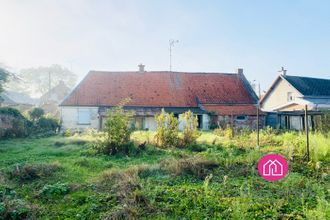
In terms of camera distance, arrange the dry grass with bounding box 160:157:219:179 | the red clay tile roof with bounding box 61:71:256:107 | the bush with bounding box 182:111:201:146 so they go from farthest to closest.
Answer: the red clay tile roof with bounding box 61:71:256:107
the bush with bounding box 182:111:201:146
the dry grass with bounding box 160:157:219:179

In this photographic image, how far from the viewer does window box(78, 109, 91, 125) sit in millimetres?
26953

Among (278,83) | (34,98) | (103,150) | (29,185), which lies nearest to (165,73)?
(278,83)

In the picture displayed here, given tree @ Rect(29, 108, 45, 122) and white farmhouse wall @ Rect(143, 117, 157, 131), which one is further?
white farmhouse wall @ Rect(143, 117, 157, 131)

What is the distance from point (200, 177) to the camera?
7363 millimetres

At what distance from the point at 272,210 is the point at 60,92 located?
168 feet

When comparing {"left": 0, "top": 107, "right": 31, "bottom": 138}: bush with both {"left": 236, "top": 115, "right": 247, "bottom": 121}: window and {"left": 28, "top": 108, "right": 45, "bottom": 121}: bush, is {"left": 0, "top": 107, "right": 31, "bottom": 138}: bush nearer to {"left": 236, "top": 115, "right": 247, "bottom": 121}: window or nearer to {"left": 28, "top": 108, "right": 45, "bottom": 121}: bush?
{"left": 28, "top": 108, "right": 45, "bottom": 121}: bush

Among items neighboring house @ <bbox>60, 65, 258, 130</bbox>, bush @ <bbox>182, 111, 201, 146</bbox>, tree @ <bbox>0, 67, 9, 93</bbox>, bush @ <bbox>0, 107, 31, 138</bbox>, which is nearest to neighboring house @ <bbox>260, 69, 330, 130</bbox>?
neighboring house @ <bbox>60, 65, 258, 130</bbox>

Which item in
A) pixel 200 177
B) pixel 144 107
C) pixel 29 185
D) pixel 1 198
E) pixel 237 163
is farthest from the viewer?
pixel 144 107

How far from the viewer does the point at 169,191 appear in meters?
5.96

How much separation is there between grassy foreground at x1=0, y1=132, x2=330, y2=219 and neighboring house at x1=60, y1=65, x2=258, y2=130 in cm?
1744

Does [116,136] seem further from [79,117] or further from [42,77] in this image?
[42,77]

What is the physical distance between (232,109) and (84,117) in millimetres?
14006

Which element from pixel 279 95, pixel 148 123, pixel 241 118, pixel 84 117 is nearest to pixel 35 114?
pixel 84 117

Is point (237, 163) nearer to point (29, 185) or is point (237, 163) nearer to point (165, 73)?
point (29, 185)
